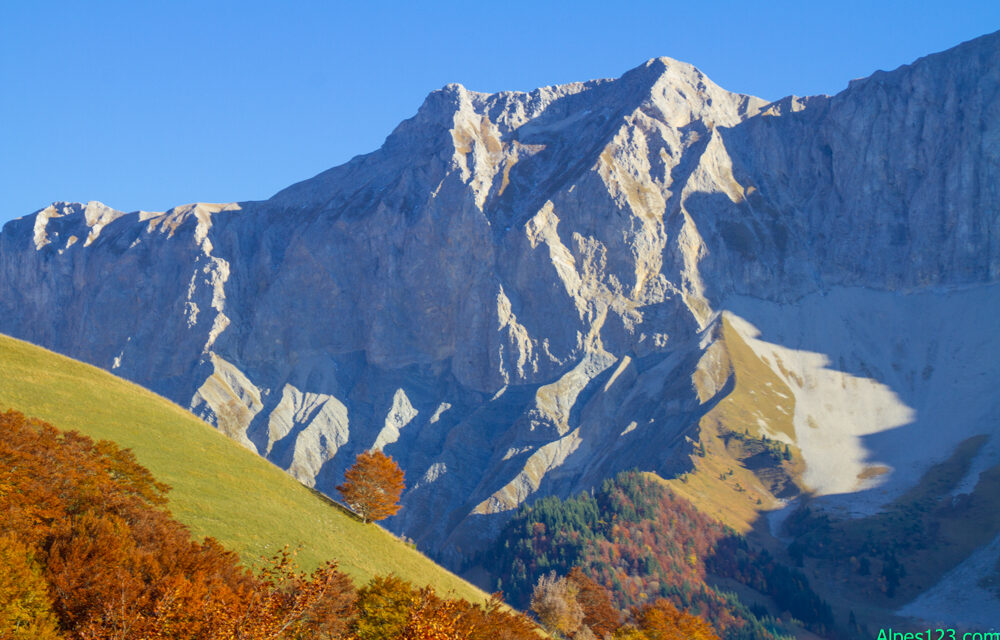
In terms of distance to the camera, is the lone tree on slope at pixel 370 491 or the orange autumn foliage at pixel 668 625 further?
the lone tree on slope at pixel 370 491

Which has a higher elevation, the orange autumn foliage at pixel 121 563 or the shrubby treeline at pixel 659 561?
the shrubby treeline at pixel 659 561

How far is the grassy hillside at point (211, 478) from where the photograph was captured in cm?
4888

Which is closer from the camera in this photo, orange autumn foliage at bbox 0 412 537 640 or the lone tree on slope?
orange autumn foliage at bbox 0 412 537 640

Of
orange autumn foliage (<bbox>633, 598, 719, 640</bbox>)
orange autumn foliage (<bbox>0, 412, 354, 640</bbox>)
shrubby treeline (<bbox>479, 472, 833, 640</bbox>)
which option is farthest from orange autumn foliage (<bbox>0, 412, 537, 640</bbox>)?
shrubby treeline (<bbox>479, 472, 833, 640</bbox>)

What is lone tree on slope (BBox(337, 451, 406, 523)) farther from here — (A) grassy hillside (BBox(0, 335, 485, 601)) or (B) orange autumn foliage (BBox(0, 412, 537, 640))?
(B) orange autumn foliage (BBox(0, 412, 537, 640))

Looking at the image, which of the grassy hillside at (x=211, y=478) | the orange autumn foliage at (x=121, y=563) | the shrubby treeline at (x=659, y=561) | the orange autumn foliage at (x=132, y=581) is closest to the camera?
the orange autumn foliage at (x=121, y=563)

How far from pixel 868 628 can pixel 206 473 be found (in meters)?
147

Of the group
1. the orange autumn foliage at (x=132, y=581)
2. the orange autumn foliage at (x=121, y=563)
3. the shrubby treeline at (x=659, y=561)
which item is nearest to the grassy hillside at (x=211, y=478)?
the orange autumn foliage at (x=132, y=581)

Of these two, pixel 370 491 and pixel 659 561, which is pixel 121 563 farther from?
pixel 659 561

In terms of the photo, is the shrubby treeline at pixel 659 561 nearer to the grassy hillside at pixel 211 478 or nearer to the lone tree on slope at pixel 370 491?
the lone tree on slope at pixel 370 491

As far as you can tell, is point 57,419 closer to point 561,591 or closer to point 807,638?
point 561,591

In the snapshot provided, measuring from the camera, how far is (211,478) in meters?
54.8

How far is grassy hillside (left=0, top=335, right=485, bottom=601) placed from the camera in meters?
48.9

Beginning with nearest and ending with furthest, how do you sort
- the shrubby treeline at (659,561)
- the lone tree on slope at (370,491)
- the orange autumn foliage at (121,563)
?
the orange autumn foliage at (121,563), the lone tree on slope at (370,491), the shrubby treeline at (659,561)
